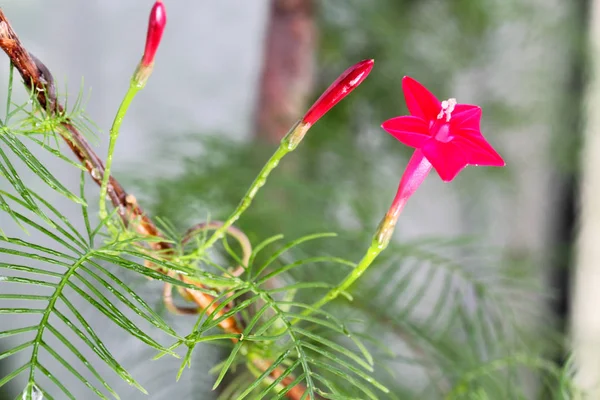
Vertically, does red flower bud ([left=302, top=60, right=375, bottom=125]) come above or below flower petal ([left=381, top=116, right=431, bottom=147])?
above

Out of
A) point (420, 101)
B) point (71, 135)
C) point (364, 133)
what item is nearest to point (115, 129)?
point (71, 135)

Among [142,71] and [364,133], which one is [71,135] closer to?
[142,71]

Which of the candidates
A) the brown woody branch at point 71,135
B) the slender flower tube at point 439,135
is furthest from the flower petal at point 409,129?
the brown woody branch at point 71,135

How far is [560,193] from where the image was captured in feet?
5.11

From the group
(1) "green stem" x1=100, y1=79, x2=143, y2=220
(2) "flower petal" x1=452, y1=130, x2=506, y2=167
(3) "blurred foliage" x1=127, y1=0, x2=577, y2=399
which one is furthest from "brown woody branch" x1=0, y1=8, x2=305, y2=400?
(3) "blurred foliage" x1=127, y1=0, x2=577, y2=399

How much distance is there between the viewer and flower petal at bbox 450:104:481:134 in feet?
0.84

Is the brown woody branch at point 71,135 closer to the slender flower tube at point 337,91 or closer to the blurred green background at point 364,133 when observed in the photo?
the slender flower tube at point 337,91

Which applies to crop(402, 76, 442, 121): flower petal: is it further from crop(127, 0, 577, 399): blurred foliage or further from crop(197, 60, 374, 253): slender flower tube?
crop(127, 0, 577, 399): blurred foliage

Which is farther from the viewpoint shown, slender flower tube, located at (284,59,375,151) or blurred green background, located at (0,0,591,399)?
blurred green background, located at (0,0,591,399)

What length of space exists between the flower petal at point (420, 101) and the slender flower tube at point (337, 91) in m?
0.02

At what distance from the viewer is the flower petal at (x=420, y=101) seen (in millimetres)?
259

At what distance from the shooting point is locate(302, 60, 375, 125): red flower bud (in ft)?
0.79

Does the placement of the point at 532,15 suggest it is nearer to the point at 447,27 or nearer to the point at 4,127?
the point at 447,27

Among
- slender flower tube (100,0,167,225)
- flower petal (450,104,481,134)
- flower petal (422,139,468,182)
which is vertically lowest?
flower petal (422,139,468,182)
